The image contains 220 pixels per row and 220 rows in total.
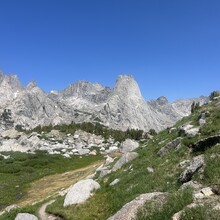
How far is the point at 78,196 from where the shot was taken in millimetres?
26062

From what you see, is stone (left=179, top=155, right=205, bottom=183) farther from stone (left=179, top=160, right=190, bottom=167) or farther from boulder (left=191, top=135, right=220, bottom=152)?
boulder (left=191, top=135, right=220, bottom=152)

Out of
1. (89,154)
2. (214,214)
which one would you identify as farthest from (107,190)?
(89,154)

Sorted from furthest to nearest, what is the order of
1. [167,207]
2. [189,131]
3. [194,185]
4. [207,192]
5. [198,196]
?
1. [189,131]
2. [194,185]
3. [207,192]
4. [198,196]
5. [167,207]

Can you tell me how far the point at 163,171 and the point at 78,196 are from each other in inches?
285

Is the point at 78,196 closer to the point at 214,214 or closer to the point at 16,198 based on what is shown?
the point at 214,214

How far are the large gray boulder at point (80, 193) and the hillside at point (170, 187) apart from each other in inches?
18.8

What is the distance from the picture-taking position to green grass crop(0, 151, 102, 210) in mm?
50562

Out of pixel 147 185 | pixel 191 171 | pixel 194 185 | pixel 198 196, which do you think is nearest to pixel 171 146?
pixel 147 185

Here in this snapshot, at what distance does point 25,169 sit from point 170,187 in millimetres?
56970

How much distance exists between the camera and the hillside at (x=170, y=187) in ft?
46.3

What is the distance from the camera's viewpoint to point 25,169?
7194 centimetres

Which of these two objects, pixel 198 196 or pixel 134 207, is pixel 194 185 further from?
pixel 134 207

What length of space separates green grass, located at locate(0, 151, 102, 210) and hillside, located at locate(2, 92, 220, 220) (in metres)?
21.9

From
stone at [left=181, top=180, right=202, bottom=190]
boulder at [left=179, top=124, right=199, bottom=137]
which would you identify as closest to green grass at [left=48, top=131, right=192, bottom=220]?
stone at [left=181, top=180, right=202, bottom=190]
